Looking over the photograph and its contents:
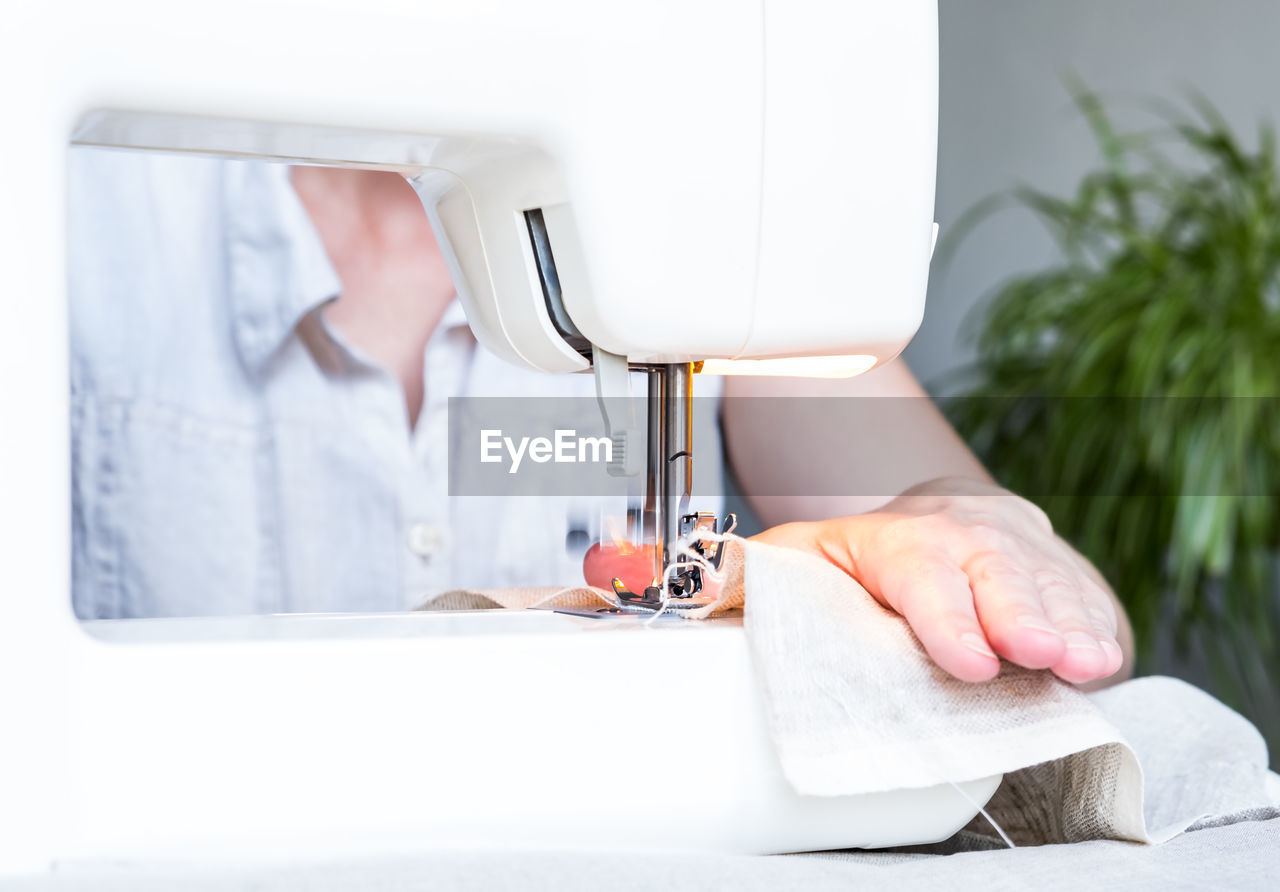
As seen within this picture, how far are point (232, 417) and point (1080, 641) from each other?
91 cm

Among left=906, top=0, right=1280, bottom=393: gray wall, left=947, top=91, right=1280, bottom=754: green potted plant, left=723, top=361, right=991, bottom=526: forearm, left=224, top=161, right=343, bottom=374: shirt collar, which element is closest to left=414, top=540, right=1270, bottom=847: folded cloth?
left=723, top=361, right=991, bottom=526: forearm

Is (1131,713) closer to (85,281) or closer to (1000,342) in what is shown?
(85,281)

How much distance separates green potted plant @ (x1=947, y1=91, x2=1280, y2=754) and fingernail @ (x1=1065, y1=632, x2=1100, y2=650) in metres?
1.49

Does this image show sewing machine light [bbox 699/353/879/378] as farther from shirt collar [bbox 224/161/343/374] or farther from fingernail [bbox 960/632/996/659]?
shirt collar [bbox 224/161/343/374]

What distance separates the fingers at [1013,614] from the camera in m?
0.52

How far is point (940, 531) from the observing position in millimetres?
614

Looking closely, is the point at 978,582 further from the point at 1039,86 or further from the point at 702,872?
the point at 1039,86

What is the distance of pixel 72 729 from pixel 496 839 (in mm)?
177

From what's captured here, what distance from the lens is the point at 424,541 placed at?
114cm

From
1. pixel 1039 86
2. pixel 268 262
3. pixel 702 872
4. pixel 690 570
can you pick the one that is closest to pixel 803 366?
pixel 690 570

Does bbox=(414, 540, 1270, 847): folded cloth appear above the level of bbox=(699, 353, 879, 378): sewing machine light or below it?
below

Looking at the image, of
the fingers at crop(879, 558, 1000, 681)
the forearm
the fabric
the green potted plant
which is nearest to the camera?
the fabric

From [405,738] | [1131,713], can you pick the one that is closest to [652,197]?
[405,738]

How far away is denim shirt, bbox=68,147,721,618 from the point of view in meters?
1.17
